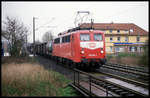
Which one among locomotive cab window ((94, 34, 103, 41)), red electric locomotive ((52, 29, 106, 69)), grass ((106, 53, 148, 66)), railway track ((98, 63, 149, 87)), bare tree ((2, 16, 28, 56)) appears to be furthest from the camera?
bare tree ((2, 16, 28, 56))

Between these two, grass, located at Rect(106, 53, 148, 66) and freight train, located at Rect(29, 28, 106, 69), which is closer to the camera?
grass, located at Rect(106, 53, 148, 66)

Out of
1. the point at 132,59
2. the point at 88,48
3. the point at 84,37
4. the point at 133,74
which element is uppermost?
the point at 84,37

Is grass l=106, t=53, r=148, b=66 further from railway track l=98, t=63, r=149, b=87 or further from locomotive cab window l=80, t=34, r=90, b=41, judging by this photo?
locomotive cab window l=80, t=34, r=90, b=41

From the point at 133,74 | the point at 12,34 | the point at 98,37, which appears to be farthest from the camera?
the point at 12,34

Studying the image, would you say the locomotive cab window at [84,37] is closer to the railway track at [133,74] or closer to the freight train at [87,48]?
the freight train at [87,48]

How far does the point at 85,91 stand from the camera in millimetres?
8609

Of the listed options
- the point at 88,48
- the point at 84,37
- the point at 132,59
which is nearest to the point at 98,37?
the point at 84,37

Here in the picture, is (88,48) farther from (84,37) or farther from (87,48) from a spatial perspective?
(84,37)

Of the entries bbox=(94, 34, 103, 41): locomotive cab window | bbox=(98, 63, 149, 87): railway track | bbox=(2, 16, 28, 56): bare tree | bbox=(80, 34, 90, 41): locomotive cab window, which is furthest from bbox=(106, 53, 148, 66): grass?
bbox=(2, 16, 28, 56): bare tree

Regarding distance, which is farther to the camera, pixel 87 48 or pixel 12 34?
pixel 12 34

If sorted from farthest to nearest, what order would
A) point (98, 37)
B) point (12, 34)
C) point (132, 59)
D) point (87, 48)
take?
point (12, 34), point (132, 59), point (98, 37), point (87, 48)

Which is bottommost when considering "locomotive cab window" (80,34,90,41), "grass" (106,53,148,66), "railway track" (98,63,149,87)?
"railway track" (98,63,149,87)

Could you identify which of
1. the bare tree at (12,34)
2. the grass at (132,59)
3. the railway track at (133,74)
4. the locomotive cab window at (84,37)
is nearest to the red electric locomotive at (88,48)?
the locomotive cab window at (84,37)

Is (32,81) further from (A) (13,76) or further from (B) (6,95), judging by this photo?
(B) (6,95)
